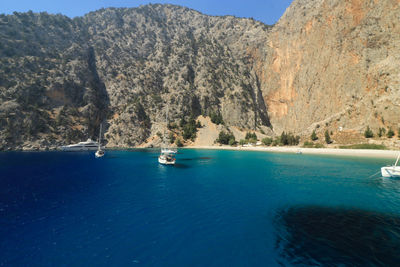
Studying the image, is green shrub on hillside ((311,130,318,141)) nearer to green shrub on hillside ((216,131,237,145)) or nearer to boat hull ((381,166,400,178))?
green shrub on hillside ((216,131,237,145))

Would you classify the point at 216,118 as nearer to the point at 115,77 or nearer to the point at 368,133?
the point at 368,133

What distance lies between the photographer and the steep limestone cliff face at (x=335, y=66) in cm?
7988

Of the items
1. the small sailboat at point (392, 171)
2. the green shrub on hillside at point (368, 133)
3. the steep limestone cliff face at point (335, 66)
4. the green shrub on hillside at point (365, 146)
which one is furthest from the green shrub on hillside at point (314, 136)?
the small sailboat at point (392, 171)

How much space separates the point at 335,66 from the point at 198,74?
96.2 m

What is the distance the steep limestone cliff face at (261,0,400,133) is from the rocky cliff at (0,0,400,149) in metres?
0.51

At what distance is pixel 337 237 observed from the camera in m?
13.0

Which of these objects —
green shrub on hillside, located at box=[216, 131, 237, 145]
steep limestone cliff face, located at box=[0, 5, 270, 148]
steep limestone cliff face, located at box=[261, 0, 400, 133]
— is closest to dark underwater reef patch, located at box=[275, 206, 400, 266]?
steep limestone cliff face, located at box=[261, 0, 400, 133]

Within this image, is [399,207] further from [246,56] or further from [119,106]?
[246,56]

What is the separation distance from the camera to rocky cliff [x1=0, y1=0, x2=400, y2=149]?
294 feet

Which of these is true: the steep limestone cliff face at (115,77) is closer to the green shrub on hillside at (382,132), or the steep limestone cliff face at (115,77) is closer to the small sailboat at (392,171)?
the green shrub on hillside at (382,132)

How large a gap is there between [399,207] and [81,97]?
A: 162867mm

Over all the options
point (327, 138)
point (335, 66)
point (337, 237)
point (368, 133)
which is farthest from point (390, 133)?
point (337, 237)

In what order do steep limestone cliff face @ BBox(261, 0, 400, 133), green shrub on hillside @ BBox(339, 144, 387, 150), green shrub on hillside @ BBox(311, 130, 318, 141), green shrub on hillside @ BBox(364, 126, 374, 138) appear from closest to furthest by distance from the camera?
green shrub on hillside @ BBox(339, 144, 387, 150) → green shrub on hillside @ BBox(364, 126, 374, 138) → steep limestone cliff face @ BBox(261, 0, 400, 133) → green shrub on hillside @ BBox(311, 130, 318, 141)

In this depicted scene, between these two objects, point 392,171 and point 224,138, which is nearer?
point 392,171
